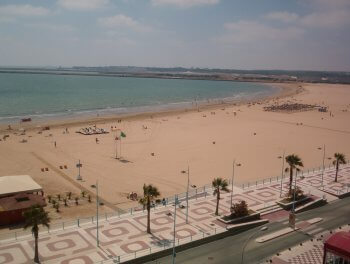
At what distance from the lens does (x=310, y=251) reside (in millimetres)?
27984

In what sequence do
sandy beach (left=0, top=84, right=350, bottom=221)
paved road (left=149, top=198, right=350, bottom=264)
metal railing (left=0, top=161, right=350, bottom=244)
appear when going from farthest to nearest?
sandy beach (left=0, top=84, right=350, bottom=221), metal railing (left=0, top=161, right=350, bottom=244), paved road (left=149, top=198, right=350, bottom=264)

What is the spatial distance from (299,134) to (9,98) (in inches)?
4047

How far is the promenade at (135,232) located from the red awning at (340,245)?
9396 mm

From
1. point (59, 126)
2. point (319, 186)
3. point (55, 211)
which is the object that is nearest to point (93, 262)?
point (55, 211)

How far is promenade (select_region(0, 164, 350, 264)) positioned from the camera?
1033 inches

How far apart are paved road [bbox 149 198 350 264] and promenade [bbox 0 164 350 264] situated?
1.12 m

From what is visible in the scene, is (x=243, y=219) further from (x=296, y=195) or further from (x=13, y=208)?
(x=13, y=208)

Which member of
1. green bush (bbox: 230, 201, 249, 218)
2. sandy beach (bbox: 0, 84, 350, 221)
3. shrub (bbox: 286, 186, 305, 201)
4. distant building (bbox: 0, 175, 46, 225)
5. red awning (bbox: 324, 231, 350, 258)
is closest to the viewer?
red awning (bbox: 324, 231, 350, 258)

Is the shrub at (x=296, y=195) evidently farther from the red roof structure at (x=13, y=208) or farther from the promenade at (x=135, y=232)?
the red roof structure at (x=13, y=208)

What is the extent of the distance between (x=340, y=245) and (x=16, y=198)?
2568 cm

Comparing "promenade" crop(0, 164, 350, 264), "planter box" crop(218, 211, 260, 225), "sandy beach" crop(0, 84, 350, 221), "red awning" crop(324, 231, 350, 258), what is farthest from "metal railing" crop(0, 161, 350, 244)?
"red awning" crop(324, 231, 350, 258)

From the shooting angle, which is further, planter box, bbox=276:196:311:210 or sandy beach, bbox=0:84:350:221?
sandy beach, bbox=0:84:350:221

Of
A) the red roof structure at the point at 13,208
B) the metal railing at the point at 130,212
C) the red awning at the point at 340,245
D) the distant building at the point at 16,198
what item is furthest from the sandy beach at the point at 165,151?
the red awning at the point at 340,245

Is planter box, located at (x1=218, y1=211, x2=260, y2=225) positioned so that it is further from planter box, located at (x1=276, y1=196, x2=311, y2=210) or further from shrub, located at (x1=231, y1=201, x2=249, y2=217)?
planter box, located at (x1=276, y1=196, x2=311, y2=210)
